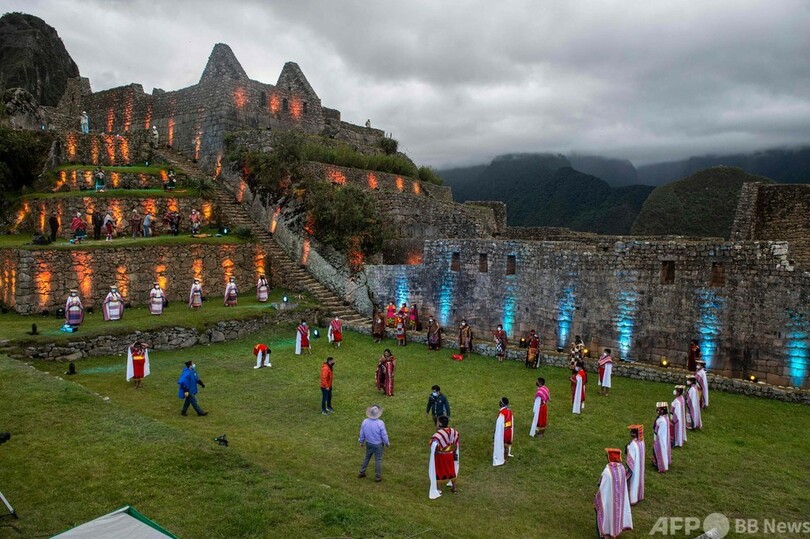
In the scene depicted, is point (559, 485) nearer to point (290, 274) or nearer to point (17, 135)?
point (290, 274)

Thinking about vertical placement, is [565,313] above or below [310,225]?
below

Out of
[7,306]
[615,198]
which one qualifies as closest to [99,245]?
[7,306]

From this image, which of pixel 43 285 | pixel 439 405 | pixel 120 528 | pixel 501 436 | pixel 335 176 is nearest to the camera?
pixel 120 528

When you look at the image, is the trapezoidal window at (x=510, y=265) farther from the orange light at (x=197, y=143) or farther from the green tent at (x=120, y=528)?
the orange light at (x=197, y=143)

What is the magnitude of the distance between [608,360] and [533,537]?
7.56 m

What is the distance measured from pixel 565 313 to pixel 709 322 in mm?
4530

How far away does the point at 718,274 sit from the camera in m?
15.6

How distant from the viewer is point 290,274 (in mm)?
25531

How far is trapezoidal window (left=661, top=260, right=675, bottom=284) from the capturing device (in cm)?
1658

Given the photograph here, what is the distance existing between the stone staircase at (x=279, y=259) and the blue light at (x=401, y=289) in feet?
5.43

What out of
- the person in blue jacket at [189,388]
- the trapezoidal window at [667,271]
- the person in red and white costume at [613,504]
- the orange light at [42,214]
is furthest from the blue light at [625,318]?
the orange light at [42,214]

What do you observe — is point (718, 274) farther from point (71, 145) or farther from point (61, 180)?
point (71, 145)

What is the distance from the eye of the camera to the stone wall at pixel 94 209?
24.3 meters

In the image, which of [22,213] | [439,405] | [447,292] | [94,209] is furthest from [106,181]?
[439,405]
